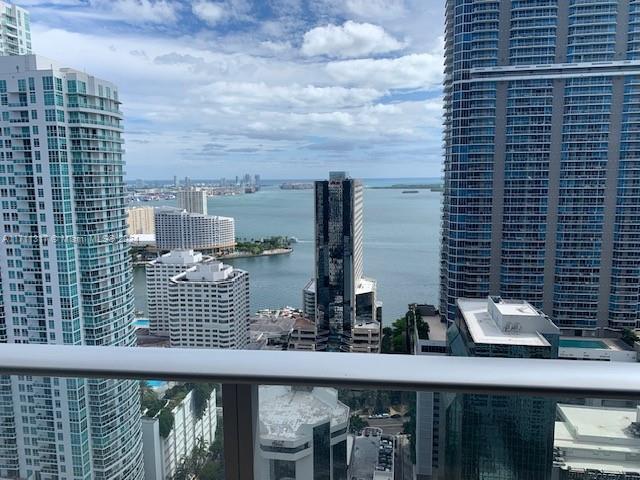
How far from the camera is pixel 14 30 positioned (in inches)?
163

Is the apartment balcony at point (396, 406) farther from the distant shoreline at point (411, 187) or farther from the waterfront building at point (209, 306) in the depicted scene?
the distant shoreline at point (411, 187)

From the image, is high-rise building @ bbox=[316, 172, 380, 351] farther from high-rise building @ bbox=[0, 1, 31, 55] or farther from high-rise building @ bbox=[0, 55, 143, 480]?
high-rise building @ bbox=[0, 1, 31, 55]

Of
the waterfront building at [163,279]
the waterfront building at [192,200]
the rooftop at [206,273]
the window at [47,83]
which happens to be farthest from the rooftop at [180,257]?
the window at [47,83]

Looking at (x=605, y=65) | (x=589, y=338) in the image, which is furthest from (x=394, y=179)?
(x=605, y=65)

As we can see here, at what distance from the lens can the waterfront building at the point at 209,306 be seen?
4191 millimetres

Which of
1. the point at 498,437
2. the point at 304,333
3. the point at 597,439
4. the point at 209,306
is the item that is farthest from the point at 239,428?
the point at 304,333

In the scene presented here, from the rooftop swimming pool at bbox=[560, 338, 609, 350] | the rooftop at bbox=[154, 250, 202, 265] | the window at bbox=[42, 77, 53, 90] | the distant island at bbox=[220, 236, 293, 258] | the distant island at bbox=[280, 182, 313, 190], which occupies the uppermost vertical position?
the window at bbox=[42, 77, 53, 90]

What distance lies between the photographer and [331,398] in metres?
0.63

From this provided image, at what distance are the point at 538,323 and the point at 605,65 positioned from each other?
3.31 metres

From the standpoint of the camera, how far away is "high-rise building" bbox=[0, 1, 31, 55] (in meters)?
3.91

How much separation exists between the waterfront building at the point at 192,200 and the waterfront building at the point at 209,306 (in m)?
0.71

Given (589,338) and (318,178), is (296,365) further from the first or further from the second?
(318,178)

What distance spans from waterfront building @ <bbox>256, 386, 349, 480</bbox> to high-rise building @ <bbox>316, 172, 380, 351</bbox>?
14.0 feet

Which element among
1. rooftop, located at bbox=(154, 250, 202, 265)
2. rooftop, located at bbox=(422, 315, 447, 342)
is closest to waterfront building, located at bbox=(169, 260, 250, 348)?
rooftop, located at bbox=(154, 250, 202, 265)
